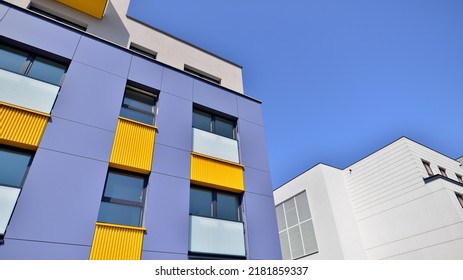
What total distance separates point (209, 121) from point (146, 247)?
16.7ft

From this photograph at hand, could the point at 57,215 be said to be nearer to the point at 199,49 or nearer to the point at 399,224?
the point at 199,49

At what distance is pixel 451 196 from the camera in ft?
50.6

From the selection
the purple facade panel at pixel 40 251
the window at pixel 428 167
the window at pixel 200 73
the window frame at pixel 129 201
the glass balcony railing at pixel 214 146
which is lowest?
the purple facade panel at pixel 40 251

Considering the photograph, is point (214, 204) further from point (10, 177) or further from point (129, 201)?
point (10, 177)

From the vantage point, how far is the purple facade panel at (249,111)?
11.0 m

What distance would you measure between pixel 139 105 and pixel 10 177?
4000 mm

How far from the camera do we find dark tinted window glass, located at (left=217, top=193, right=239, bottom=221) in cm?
836

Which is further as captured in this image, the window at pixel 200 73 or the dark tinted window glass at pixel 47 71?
the window at pixel 200 73

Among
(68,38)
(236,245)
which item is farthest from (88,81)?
(236,245)

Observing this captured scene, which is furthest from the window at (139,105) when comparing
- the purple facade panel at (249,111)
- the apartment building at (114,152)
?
the purple facade panel at (249,111)

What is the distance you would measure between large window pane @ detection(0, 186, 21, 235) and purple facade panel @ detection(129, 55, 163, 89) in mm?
4649

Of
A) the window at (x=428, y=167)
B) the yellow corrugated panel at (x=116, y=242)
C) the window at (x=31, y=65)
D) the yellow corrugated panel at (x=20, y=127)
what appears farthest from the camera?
the window at (x=428, y=167)

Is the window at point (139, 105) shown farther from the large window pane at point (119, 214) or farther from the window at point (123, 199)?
the large window pane at point (119, 214)

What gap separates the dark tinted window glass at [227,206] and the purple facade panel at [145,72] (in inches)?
169
